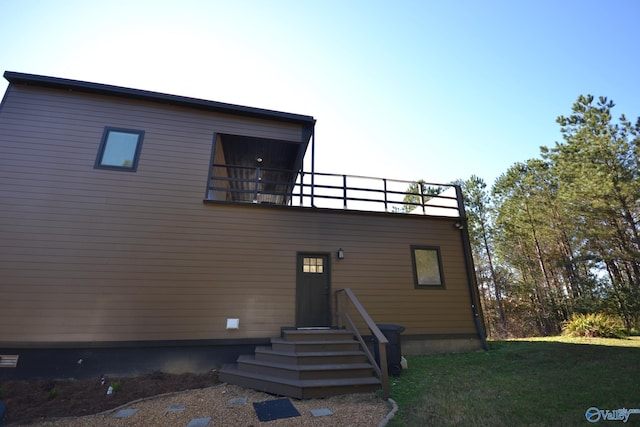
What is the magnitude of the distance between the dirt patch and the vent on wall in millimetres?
267

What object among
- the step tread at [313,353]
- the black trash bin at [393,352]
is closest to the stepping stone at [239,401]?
the step tread at [313,353]

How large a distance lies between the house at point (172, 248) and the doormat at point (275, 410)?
6.90ft

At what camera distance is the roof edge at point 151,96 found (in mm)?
6711

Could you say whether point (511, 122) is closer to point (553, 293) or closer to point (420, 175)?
point (420, 175)

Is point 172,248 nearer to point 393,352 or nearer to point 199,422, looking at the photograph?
point 199,422

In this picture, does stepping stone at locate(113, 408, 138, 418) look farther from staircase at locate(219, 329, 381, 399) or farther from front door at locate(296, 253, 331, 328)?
front door at locate(296, 253, 331, 328)

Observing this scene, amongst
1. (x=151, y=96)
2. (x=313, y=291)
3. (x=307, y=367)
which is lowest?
(x=307, y=367)

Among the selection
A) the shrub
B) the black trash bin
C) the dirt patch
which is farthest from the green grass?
the dirt patch

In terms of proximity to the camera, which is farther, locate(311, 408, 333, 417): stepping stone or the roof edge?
the roof edge

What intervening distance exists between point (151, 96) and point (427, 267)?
879cm

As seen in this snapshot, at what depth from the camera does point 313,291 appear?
6648mm

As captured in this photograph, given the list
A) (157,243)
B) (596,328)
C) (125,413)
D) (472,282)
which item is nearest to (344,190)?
(472,282)

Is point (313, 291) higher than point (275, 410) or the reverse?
higher

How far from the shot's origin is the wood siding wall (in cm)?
A: 552
